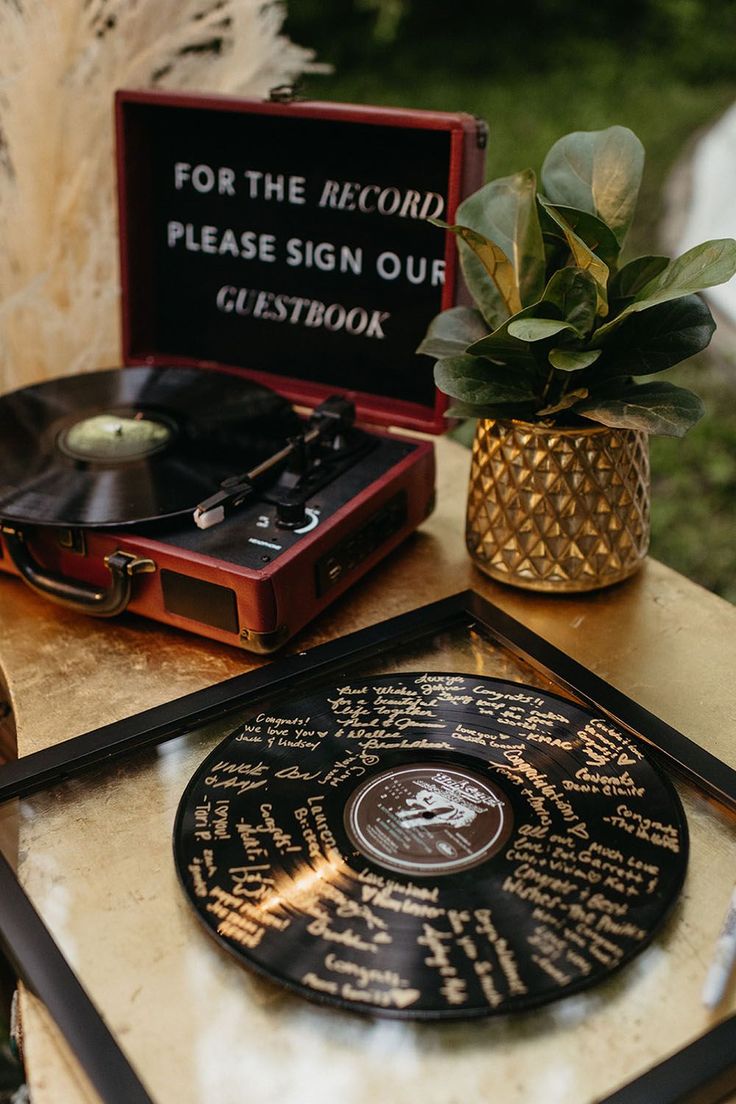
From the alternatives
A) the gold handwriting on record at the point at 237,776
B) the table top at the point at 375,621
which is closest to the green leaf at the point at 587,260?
the table top at the point at 375,621

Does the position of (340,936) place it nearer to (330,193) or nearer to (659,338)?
(659,338)

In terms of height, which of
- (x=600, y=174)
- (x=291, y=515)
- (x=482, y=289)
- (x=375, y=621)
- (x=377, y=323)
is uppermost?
(x=600, y=174)

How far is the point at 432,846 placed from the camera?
2.78ft

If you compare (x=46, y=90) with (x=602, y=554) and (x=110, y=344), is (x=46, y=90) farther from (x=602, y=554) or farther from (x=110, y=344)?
(x=602, y=554)

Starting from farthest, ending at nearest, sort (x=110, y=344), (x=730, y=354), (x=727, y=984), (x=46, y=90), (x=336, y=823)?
(x=730, y=354)
(x=110, y=344)
(x=46, y=90)
(x=336, y=823)
(x=727, y=984)

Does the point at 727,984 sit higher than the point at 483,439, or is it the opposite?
the point at 483,439

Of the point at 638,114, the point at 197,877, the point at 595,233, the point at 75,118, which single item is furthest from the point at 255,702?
the point at 638,114

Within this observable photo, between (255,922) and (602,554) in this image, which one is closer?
(255,922)

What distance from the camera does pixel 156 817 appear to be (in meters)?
0.93

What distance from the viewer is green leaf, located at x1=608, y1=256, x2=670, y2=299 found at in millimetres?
1115

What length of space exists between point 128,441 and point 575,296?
0.56 metres

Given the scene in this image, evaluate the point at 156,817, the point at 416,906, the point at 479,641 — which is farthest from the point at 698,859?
the point at 156,817

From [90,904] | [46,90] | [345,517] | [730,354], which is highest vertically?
[46,90]

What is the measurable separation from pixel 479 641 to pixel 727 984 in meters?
0.46
